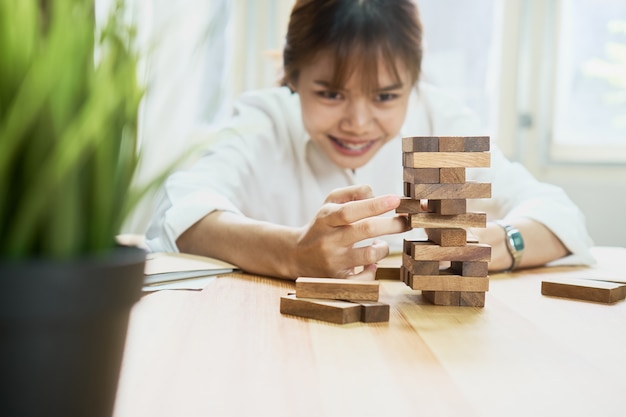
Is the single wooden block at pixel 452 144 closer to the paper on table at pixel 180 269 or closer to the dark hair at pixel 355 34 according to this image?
the paper on table at pixel 180 269

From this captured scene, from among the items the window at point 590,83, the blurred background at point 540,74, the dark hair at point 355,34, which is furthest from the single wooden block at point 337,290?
the window at point 590,83

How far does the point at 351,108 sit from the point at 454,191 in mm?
1012

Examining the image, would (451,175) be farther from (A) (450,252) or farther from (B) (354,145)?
(B) (354,145)

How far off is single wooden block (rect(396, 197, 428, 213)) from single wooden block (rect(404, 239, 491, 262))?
2.4 inches

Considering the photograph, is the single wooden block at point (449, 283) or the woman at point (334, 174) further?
the woman at point (334, 174)

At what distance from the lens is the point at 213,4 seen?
52 cm

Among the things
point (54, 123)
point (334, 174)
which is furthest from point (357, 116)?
point (54, 123)

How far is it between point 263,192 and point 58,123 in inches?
81.3

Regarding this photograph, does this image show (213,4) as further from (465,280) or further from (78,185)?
(465,280)

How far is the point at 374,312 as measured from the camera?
1173mm

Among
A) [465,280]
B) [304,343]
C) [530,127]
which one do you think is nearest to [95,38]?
[304,343]

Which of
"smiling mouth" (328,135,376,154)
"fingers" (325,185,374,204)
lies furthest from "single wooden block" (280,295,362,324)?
"smiling mouth" (328,135,376,154)

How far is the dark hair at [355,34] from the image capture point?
216cm

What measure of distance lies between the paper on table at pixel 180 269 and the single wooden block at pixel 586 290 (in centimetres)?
70
